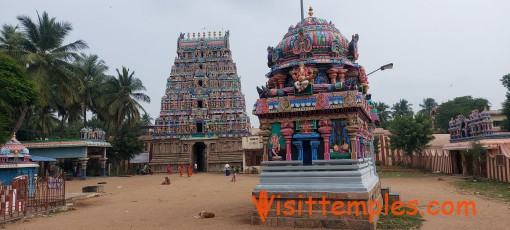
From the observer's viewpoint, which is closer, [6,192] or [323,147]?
[323,147]

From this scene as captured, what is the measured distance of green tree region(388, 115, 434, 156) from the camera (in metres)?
29.3

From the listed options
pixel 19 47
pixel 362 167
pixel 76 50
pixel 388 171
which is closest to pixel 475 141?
pixel 388 171

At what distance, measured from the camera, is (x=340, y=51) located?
30.8 feet

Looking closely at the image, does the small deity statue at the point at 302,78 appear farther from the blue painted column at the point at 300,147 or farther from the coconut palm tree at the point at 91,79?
the coconut palm tree at the point at 91,79

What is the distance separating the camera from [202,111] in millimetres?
39406

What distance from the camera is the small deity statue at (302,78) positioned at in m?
8.71

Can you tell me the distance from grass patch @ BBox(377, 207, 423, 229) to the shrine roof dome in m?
4.28

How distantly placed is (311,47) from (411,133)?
933 inches

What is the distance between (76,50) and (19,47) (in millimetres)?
3881

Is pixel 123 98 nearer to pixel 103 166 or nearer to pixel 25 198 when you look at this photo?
pixel 103 166

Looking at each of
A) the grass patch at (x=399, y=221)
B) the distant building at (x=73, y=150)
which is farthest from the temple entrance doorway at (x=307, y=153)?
the distant building at (x=73, y=150)

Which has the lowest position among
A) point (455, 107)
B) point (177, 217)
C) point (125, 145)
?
point (177, 217)

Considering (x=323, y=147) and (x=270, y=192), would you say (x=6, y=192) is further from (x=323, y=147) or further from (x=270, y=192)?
(x=323, y=147)

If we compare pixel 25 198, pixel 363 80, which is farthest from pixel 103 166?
pixel 363 80
